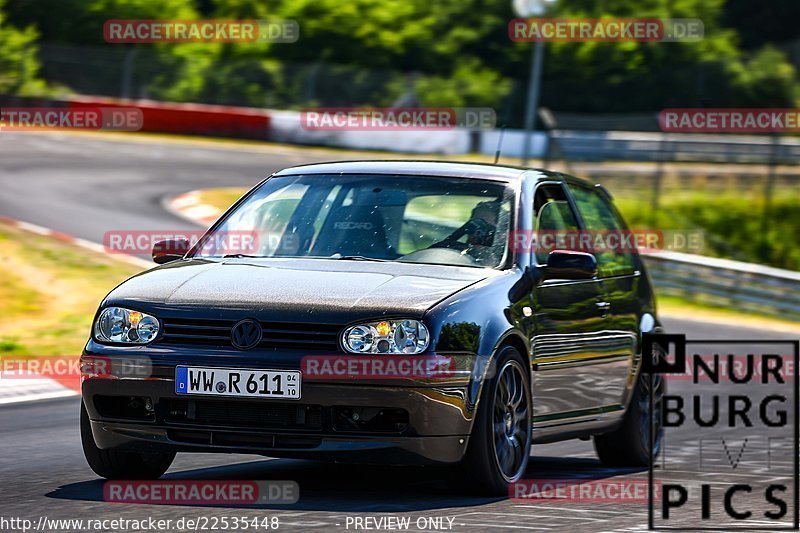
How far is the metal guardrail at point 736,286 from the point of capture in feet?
74.8

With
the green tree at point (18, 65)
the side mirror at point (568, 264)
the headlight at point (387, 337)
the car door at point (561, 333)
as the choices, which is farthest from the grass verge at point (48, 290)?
the green tree at point (18, 65)

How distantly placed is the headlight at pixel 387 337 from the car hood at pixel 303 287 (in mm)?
50

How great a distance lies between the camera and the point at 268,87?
42.8 m

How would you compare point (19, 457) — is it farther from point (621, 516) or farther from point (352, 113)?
point (352, 113)

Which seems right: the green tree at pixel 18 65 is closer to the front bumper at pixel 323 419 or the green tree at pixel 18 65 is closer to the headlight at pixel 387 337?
the front bumper at pixel 323 419

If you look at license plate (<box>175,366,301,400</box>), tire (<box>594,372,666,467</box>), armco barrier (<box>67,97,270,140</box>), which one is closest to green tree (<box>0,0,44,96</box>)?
Result: armco barrier (<box>67,97,270,140</box>)

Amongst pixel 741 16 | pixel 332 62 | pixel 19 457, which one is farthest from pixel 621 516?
pixel 741 16

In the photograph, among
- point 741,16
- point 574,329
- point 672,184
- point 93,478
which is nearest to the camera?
point 93,478

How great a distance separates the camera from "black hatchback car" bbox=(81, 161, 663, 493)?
6543 millimetres

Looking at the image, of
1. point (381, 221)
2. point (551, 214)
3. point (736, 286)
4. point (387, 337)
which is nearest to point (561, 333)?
point (551, 214)

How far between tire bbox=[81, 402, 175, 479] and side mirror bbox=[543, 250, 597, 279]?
2018mm

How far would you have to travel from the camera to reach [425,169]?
26.6 feet

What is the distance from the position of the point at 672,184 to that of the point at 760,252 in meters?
2.09

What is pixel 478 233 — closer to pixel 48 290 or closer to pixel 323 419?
pixel 323 419
